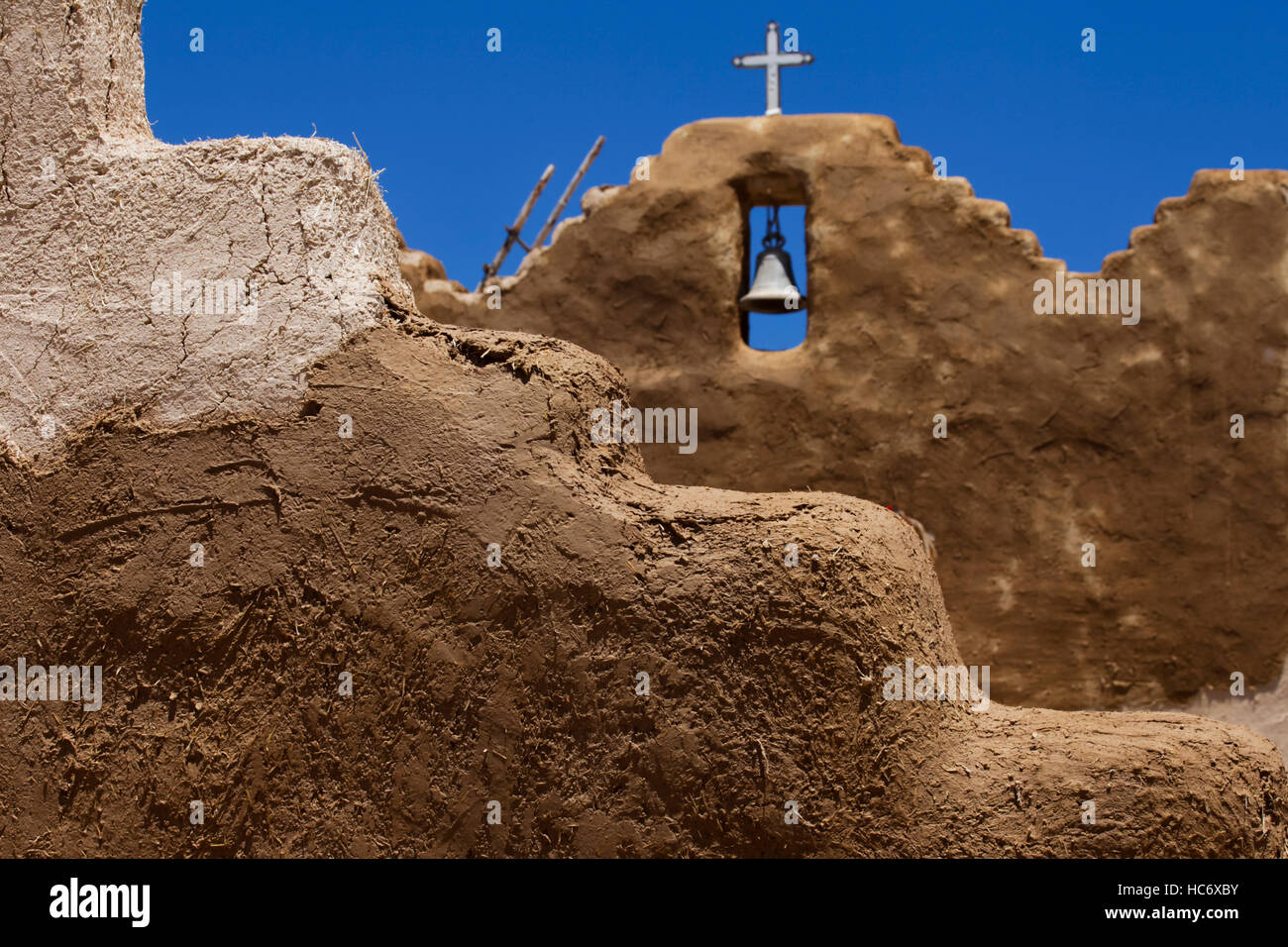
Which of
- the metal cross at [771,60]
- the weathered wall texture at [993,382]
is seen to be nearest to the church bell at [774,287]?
the weathered wall texture at [993,382]

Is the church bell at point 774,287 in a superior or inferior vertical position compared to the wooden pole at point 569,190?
inferior

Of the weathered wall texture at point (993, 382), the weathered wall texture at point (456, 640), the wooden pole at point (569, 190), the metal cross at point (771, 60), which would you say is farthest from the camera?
the wooden pole at point (569, 190)

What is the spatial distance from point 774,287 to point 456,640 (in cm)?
517

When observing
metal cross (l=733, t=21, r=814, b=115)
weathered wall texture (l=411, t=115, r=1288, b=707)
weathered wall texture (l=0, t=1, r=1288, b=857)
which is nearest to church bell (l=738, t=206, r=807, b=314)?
weathered wall texture (l=411, t=115, r=1288, b=707)

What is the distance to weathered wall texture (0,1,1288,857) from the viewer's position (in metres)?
3.31

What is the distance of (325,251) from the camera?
3805mm

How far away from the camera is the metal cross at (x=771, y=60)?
9.45 meters

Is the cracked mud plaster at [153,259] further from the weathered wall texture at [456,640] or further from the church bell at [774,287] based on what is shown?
the church bell at [774,287]

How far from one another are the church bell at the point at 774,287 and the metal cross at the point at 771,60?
146 centimetres

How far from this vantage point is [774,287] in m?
8.26

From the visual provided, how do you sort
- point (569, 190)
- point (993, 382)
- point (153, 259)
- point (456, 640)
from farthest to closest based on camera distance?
point (569, 190)
point (993, 382)
point (153, 259)
point (456, 640)

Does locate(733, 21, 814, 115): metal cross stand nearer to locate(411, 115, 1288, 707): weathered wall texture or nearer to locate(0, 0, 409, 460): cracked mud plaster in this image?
locate(411, 115, 1288, 707): weathered wall texture

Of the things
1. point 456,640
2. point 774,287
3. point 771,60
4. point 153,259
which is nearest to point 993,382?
point 774,287

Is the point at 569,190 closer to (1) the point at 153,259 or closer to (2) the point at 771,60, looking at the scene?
(2) the point at 771,60
